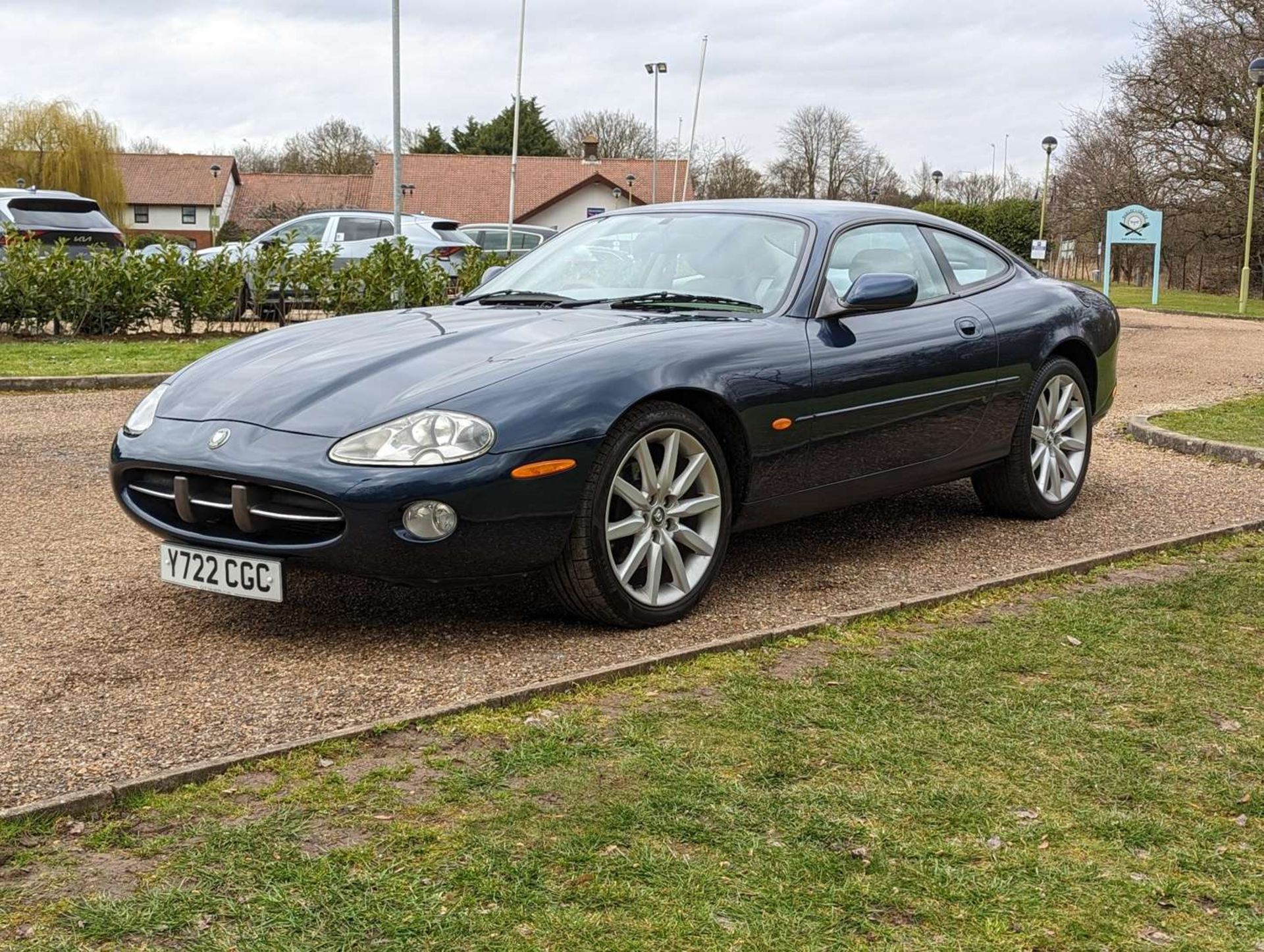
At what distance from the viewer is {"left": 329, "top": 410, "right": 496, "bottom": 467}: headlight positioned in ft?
14.3

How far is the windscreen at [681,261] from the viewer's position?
570 centimetres

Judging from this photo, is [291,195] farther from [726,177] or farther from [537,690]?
[537,690]

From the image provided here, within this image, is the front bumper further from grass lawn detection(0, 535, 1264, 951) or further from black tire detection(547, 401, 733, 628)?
grass lawn detection(0, 535, 1264, 951)

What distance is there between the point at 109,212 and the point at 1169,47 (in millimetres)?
47694

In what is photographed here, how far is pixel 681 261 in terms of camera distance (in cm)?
582

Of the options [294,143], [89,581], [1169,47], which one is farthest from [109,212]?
[89,581]

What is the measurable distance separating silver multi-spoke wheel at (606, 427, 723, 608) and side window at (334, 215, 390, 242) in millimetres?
18236

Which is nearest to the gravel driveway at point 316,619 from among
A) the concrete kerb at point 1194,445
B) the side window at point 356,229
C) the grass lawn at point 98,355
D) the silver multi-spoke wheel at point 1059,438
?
the silver multi-spoke wheel at point 1059,438

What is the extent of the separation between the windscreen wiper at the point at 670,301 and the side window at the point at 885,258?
414mm

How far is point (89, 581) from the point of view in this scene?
5477 mm

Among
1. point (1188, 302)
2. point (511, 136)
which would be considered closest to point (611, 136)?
point (511, 136)

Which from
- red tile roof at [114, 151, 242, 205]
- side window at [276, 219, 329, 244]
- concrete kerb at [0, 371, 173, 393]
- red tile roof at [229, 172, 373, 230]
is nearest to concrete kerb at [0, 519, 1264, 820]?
concrete kerb at [0, 371, 173, 393]

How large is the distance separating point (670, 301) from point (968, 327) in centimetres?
146

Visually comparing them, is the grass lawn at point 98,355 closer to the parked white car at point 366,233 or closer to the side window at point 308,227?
the parked white car at point 366,233
